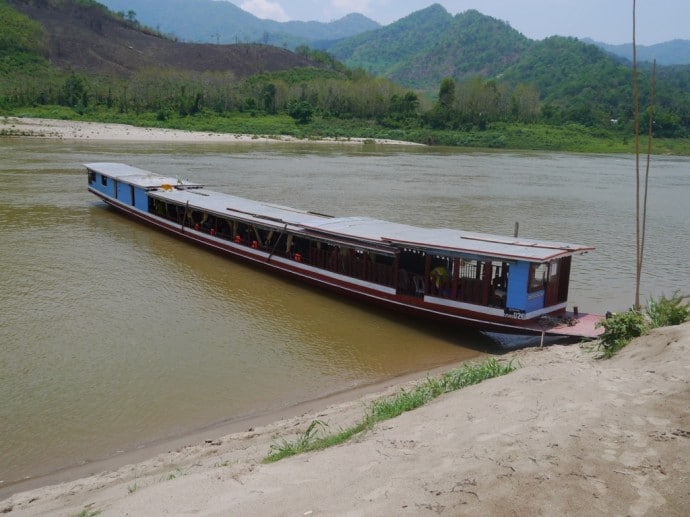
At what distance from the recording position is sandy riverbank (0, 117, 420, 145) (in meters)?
59.3

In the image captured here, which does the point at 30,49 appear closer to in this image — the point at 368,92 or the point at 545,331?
the point at 368,92

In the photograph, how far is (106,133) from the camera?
63.7 metres

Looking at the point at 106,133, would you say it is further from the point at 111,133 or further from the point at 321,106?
the point at 321,106

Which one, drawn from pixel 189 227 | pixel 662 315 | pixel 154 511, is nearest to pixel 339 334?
pixel 662 315

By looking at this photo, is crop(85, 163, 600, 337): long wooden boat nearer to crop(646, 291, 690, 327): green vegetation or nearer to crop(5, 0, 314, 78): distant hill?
crop(646, 291, 690, 327): green vegetation

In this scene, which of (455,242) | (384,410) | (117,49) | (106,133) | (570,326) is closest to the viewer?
(384,410)

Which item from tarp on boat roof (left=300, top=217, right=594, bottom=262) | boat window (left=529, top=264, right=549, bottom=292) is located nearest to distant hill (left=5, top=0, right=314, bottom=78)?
tarp on boat roof (left=300, top=217, right=594, bottom=262)

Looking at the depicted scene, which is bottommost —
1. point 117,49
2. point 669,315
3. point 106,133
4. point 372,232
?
point 669,315

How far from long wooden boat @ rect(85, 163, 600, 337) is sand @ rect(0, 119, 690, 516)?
13.7 ft

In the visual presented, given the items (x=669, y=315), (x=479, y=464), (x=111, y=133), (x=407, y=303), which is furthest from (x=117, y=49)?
(x=479, y=464)

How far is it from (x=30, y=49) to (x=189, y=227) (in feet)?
336

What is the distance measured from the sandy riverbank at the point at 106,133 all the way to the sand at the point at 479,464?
58.7 meters

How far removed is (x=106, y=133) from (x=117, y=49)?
74.5 meters

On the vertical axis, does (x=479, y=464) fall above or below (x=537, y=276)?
below
